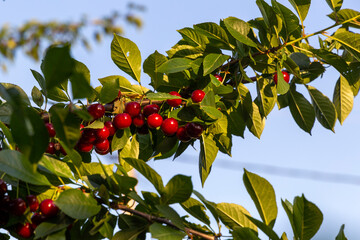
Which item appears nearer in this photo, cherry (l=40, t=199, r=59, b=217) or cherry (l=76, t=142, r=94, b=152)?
cherry (l=40, t=199, r=59, b=217)

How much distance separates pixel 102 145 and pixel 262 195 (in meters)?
0.38

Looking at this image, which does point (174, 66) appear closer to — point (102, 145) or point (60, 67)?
point (102, 145)

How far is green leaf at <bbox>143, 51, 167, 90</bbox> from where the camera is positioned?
3.60 feet

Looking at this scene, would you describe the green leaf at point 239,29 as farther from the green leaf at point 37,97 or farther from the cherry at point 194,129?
the green leaf at point 37,97

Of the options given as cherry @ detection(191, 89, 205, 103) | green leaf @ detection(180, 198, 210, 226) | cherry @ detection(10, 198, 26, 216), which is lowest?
cherry @ detection(10, 198, 26, 216)

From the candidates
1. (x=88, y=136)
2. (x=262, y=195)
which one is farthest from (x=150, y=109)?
(x=262, y=195)

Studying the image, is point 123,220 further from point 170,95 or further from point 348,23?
point 348,23

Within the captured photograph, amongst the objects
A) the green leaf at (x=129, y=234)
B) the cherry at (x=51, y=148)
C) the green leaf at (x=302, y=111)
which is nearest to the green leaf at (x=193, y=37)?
the green leaf at (x=302, y=111)

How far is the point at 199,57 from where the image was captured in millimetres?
1146

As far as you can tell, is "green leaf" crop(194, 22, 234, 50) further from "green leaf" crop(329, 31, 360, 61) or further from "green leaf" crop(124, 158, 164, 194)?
"green leaf" crop(124, 158, 164, 194)

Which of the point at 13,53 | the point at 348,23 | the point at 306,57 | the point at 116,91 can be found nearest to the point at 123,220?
the point at 116,91

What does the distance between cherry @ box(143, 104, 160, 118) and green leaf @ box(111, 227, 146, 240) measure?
34 centimetres

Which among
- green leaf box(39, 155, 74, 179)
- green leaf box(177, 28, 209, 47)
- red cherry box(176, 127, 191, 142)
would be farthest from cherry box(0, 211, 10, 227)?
green leaf box(177, 28, 209, 47)

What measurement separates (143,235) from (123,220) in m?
0.04
